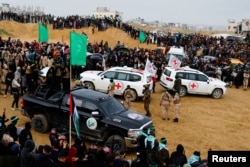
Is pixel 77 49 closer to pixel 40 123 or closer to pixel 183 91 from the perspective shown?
pixel 40 123

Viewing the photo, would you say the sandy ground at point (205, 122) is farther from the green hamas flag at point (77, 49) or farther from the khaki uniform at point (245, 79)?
the green hamas flag at point (77, 49)

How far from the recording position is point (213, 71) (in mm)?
27062

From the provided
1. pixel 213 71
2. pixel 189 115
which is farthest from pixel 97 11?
pixel 189 115

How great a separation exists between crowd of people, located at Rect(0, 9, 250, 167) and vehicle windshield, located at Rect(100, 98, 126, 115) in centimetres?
123

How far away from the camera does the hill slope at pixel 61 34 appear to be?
44938 millimetres

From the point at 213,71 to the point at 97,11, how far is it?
93.9 meters

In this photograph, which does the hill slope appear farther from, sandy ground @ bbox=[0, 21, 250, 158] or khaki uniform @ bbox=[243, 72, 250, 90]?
sandy ground @ bbox=[0, 21, 250, 158]

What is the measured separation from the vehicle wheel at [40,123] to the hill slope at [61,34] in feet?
94.9

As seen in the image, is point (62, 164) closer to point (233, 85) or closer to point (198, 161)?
point (198, 161)

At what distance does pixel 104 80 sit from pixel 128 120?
6868mm

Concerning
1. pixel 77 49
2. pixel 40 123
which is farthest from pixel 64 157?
pixel 40 123

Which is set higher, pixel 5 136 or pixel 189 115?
pixel 5 136
